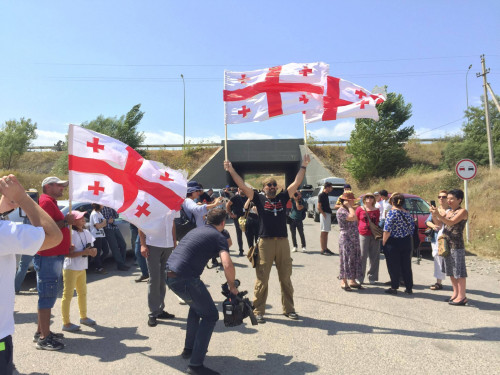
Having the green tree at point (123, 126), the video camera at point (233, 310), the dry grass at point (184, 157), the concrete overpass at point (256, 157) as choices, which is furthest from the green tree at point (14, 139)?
the video camera at point (233, 310)

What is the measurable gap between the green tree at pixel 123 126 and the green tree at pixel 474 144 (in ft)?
89.1

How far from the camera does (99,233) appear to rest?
882cm

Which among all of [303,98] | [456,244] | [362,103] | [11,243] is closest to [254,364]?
[11,243]

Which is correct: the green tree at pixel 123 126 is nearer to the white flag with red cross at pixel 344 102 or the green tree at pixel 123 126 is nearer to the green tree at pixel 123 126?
the green tree at pixel 123 126

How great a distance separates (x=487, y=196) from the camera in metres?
20.3

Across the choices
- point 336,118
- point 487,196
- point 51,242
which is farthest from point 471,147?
point 51,242

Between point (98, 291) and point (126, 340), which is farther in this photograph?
point (98, 291)

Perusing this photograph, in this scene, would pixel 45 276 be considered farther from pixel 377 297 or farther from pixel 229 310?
pixel 377 297

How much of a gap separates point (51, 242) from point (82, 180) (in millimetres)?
2428

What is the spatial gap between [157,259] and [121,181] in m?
1.23

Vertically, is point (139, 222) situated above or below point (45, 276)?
above

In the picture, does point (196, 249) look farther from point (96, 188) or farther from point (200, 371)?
point (96, 188)

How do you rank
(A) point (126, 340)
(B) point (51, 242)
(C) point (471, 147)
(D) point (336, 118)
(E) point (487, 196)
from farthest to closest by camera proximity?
1. (C) point (471, 147)
2. (E) point (487, 196)
3. (D) point (336, 118)
4. (A) point (126, 340)
5. (B) point (51, 242)

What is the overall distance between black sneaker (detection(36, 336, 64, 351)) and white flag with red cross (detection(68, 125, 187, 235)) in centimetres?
162
